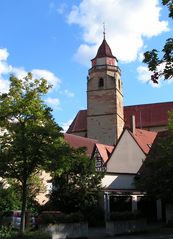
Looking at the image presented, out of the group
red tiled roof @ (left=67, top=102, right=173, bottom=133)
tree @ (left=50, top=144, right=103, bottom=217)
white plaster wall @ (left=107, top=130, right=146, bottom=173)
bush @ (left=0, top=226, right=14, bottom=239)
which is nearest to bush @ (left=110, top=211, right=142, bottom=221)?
tree @ (left=50, top=144, right=103, bottom=217)

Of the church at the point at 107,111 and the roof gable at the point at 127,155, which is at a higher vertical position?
the church at the point at 107,111

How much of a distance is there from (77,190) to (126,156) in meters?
17.3

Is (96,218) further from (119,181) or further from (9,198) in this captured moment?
(119,181)

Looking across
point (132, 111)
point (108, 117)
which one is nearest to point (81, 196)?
point (108, 117)

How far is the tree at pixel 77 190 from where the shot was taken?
119 ft

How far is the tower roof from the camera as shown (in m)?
94.4

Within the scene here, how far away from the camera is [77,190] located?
3644 centimetres

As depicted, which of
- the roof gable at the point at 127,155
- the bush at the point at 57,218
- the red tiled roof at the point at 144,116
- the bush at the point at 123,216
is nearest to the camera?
the bush at the point at 57,218

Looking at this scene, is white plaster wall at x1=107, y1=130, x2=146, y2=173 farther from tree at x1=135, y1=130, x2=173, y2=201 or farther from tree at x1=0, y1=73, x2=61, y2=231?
tree at x1=0, y1=73, x2=61, y2=231

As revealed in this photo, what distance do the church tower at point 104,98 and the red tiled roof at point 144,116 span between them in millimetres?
3513

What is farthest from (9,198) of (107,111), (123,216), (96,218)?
(107,111)

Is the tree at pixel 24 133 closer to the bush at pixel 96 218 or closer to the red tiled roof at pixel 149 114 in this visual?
the bush at pixel 96 218

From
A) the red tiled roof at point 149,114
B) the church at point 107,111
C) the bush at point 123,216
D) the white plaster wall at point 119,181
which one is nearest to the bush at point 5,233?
the bush at point 123,216

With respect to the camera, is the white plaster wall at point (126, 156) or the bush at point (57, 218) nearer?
the bush at point (57, 218)
